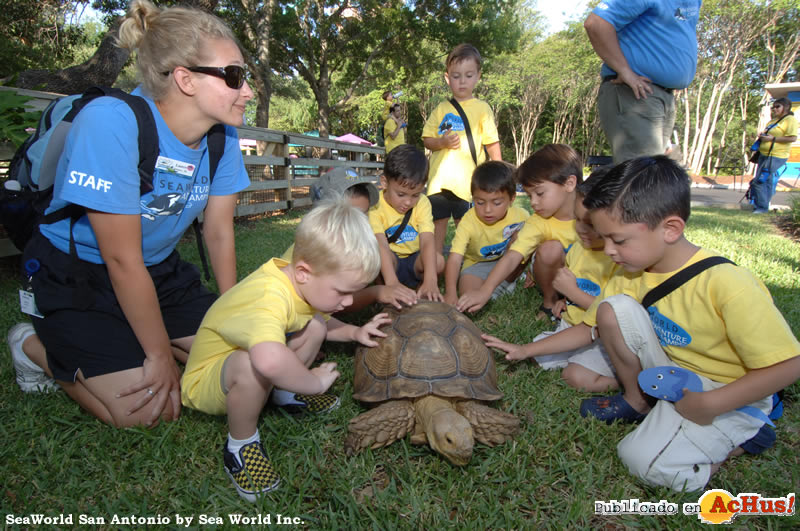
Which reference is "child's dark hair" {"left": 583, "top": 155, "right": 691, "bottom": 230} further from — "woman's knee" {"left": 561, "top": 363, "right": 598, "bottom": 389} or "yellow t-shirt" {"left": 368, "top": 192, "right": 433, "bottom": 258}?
"yellow t-shirt" {"left": 368, "top": 192, "right": 433, "bottom": 258}

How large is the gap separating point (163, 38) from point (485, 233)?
3.02m

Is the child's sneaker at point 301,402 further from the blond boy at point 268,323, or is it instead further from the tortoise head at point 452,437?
the tortoise head at point 452,437

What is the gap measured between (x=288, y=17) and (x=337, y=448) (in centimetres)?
2086

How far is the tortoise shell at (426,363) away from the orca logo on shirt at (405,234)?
1.59 m

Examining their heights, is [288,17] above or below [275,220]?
above

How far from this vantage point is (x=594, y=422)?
243 cm

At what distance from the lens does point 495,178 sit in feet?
12.7

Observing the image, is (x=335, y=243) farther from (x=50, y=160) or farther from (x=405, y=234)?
(x=405, y=234)

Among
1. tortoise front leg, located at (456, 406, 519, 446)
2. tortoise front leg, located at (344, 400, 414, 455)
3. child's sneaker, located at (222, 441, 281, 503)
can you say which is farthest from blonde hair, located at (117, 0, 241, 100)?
tortoise front leg, located at (456, 406, 519, 446)

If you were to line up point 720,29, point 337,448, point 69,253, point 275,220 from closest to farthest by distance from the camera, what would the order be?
point 337,448 → point 69,253 → point 275,220 → point 720,29

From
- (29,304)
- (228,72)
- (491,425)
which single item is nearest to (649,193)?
(491,425)

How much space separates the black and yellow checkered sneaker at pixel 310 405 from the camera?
8.37ft

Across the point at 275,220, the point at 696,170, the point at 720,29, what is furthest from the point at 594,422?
the point at 696,170

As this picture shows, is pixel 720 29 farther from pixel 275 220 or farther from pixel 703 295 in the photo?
pixel 703 295
